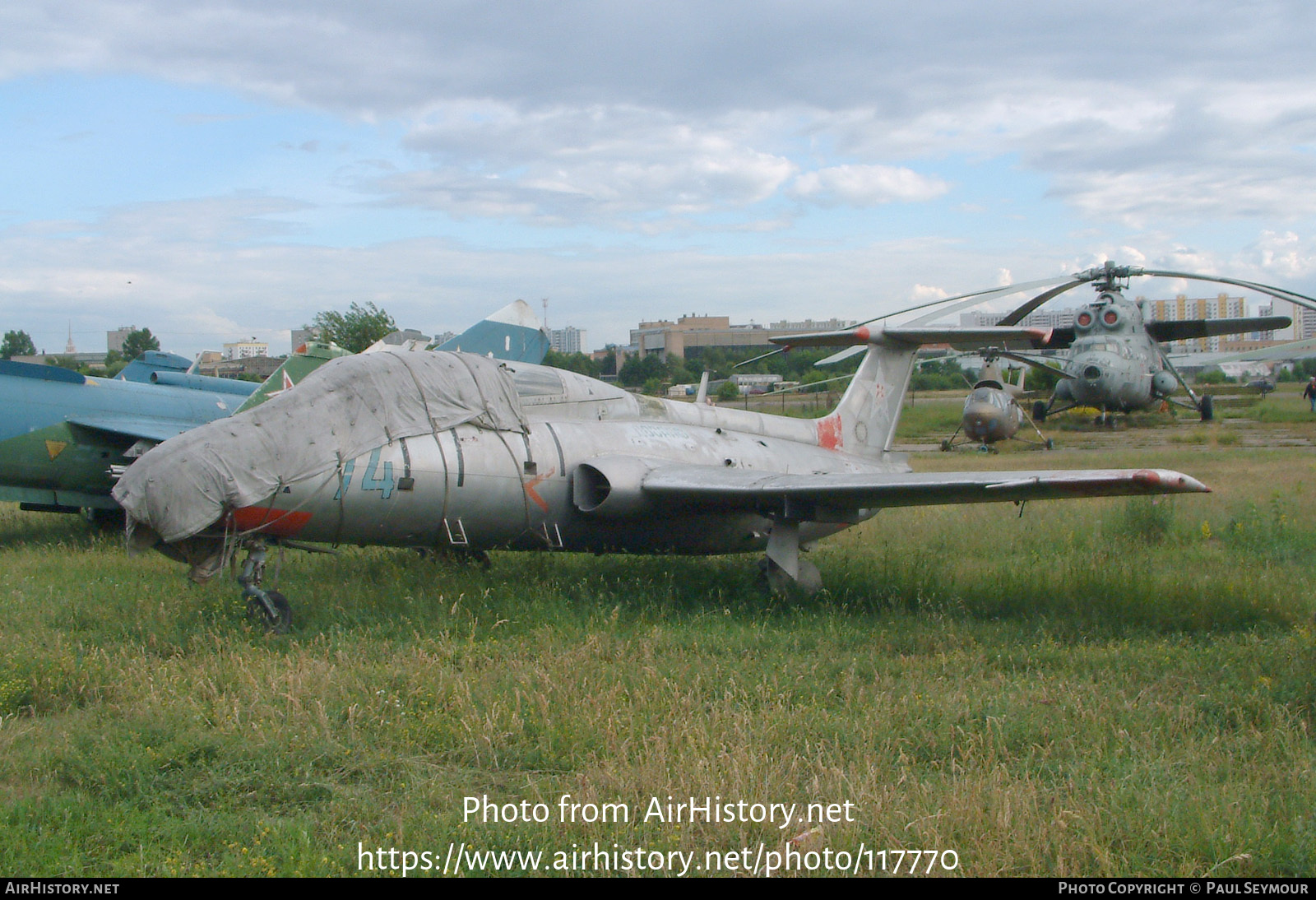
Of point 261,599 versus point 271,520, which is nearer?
point 271,520

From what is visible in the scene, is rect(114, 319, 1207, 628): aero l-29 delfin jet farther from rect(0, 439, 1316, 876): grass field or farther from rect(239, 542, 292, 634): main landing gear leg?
rect(0, 439, 1316, 876): grass field

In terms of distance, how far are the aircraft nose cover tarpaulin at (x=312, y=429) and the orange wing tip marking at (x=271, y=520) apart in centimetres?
15

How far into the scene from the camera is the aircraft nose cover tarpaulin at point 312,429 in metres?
6.81

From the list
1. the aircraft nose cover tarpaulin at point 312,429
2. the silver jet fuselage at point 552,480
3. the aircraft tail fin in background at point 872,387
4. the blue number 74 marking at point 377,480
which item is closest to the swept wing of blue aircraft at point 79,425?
the aircraft nose cover tarpaulin at point 312,429

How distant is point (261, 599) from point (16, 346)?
9919 cm

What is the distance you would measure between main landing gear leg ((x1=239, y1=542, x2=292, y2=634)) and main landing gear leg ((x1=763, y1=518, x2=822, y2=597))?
4.57 meters

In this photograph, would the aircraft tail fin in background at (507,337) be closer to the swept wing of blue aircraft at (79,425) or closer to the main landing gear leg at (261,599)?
the swept wing of blue aircraft at (79,425)

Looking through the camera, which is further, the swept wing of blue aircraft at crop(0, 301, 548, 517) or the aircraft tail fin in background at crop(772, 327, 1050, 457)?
the swept wing of blue aircraft at crop(0, 301, 548, 517)

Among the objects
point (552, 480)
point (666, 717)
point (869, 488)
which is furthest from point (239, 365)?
point (666, 717)

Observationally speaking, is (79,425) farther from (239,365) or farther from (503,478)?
(239,365)

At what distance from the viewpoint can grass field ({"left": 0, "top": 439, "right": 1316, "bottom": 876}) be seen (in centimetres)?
404

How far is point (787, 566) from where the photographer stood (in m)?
9.40

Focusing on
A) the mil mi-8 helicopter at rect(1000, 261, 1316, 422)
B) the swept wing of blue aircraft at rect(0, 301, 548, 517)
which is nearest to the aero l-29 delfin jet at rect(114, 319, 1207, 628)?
the swept wing of blue aircraft at rect(0, 301, 548, 517)

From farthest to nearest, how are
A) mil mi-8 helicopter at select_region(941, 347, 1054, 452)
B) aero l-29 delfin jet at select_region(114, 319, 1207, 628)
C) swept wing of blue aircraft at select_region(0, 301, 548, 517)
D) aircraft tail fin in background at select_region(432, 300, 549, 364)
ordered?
mil mi-8 helicopter at select_region(941, 347, 1054, 452) < aircraft tail fin in background at select_region(432, 300, 549, 364) < swept wing of blue aircraft at select_region(0, 301, 548, 517) < aero l-29 delfin jet at select_region(114, 319, 1207, 628)
